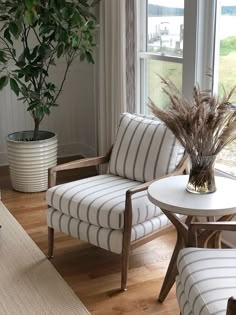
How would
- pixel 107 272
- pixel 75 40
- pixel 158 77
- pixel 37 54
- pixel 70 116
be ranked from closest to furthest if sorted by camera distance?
pixel 107 272 < pixel 75 40 < pixel 158 77 < pixel 37 54 < pixel 70 116

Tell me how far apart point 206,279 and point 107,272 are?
111 centimetres

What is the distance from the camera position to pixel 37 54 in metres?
3.77

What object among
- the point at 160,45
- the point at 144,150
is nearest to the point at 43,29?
the point at 160,45

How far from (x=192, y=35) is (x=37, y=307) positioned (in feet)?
6.20

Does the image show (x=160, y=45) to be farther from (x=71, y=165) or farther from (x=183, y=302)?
(x=183, y=302)

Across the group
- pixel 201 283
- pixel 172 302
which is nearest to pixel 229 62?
pixel 172 302

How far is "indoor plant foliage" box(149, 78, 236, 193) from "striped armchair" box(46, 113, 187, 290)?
368mm

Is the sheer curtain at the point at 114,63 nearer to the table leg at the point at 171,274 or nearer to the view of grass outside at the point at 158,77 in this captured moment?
the view of grass outside at the point at 158,77

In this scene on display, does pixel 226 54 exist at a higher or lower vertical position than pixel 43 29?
lower

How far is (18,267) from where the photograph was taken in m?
2.71

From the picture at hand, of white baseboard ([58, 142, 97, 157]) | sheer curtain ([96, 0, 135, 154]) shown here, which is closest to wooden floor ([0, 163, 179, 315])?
sheer curtain ([96, 0, 135, 154])

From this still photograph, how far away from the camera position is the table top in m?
2.05

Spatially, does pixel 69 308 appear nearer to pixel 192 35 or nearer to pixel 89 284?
pixel 89 284

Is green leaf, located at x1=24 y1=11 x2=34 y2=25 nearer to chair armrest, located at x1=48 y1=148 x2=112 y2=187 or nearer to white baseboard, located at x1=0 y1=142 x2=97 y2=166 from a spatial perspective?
chair armrest, located at x1=48 y1=148 x2=112 y2=187
